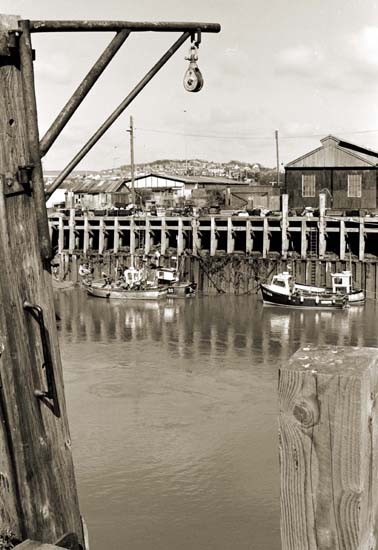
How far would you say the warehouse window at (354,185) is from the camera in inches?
1922

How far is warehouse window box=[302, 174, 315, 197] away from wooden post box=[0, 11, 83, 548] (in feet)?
159

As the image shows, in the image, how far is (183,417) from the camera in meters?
19.4

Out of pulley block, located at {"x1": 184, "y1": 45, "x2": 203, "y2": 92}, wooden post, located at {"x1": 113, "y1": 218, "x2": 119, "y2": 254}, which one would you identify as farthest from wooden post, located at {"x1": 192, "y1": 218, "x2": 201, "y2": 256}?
pulley block, located at {"x1": 184, "y1": 45, "x2": 203, "y2": 92}

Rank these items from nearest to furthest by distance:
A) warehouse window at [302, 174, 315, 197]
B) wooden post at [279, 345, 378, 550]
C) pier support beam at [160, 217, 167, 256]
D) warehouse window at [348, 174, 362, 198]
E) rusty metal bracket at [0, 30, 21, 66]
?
wooden post at [279, 345, 378, 550] → rusty metal bracket at [0, 30, 21, 66] → pier support beam at [160, 217, 167, 256] → warehouse window at [348, 174, 362, 198] → warehouse window at [302, 174, 315, 197]

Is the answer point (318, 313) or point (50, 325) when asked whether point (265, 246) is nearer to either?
point (318, 313)

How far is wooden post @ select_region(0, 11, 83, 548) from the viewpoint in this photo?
2.73 metres

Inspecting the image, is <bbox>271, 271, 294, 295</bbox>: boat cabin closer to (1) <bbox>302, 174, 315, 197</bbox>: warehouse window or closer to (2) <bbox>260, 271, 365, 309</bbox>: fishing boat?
(2) <bbox>260, 271, 365, 309</bbox>: fishing boat

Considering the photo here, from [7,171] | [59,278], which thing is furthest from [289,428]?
[59,278]

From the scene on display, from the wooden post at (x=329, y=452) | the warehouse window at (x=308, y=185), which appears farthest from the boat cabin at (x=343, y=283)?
the wooden post at (x=329, y=452)

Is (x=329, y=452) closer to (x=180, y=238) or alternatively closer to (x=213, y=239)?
(x=213, y=239)

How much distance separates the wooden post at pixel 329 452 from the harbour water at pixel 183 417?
11.6 meters

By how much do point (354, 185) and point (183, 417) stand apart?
3360cm

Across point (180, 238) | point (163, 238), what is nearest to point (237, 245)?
point (180, 238)

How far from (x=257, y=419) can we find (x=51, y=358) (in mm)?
16766
